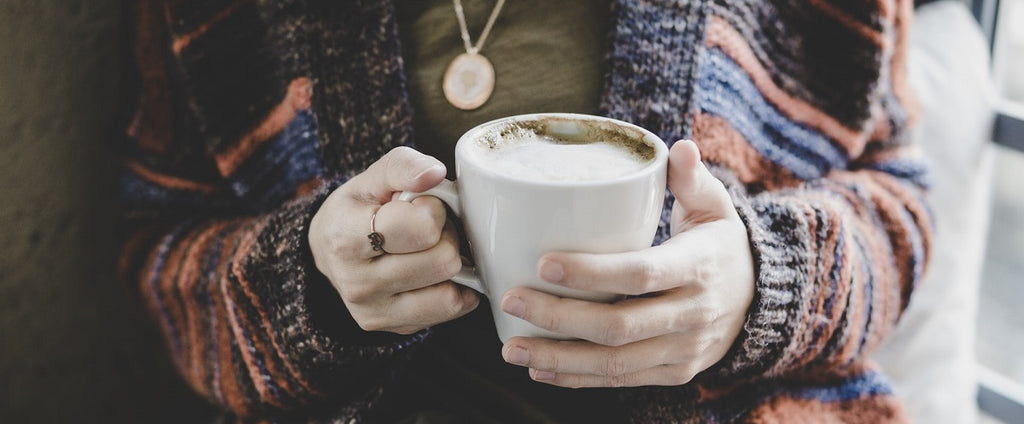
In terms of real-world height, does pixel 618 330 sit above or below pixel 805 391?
above

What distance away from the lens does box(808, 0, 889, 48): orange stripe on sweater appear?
0.73 m

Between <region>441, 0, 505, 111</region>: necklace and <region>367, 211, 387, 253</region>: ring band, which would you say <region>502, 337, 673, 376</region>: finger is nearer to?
<region>367, 211, 387, 253</region>: ring band

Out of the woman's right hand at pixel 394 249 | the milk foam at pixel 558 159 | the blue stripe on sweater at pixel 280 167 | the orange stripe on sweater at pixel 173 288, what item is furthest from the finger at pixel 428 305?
the orange stripe on sweater at pixel 173 288

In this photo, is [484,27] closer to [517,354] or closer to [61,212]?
[517,354]

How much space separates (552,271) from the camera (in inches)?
16.9

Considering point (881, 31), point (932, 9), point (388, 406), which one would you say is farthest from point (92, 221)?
point (932, 9)

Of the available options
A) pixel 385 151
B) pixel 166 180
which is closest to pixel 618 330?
pixel 385 151

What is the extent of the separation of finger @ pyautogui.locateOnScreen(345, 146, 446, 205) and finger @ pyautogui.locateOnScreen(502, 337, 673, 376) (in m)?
0.12

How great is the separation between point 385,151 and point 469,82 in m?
0.10

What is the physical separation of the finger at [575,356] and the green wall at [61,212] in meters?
0.51

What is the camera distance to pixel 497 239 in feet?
1.46

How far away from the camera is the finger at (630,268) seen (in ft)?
1.41

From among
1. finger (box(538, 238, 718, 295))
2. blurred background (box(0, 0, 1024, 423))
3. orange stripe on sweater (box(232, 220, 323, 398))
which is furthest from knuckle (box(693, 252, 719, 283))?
blurred background (box(0, 0, 1024, 423))

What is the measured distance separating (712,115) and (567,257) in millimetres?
295
